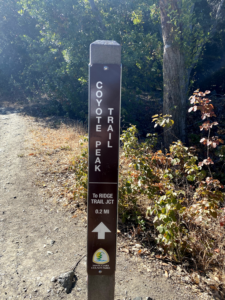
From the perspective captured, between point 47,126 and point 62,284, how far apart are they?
28.7ft

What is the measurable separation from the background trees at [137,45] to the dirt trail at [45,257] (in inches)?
183

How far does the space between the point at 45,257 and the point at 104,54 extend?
2734 millimetres

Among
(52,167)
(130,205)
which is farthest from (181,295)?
(52,167)

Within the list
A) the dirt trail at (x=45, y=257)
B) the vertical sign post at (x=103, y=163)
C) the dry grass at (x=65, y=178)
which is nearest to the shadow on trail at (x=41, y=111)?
the dry grass at (x=65, y=178)

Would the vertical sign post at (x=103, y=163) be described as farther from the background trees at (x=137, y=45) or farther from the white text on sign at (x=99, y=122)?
the background trees at (x=137, y=45)

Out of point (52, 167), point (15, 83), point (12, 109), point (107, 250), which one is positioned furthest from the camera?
point (15, 83)

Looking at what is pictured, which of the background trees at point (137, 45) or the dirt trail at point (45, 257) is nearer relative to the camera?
the dirt trail at point (45, 257)

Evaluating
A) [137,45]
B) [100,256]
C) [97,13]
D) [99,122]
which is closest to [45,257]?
[100,256]

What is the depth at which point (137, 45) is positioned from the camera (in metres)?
9.71

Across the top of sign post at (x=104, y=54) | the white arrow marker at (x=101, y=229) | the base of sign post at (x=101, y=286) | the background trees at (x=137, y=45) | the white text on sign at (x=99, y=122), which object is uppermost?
the background trees at (x=137, y=45)

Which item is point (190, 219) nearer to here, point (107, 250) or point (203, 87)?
point (107, 250)

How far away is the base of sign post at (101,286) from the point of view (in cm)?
217

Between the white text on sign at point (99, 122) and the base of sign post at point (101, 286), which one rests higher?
the white text on sign at point (99, 122)

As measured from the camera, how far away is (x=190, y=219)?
331cm
